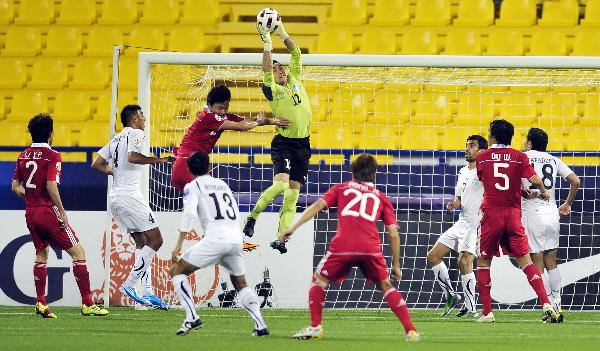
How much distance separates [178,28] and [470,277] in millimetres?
8433

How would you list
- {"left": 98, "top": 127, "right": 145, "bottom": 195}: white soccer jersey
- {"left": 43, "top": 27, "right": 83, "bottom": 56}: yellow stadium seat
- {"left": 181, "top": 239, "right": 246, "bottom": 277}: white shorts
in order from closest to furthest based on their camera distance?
{"left": 181, "top": 239, "right": 246, "bottom": 277}: white shorts
{"left": 98, "top": 127, "right": 145, "bottom": 195}: white soccer jersey
{"left": 43, "top": 27, "right": 83, "bottom": 56}: yellow stadium seat

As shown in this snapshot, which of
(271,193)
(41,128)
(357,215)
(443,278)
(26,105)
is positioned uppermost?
(26,105)

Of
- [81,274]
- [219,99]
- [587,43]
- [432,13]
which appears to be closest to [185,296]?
[81,274]

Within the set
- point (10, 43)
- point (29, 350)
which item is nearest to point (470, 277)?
point (29, 350)

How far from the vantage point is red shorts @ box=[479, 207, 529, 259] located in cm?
1222

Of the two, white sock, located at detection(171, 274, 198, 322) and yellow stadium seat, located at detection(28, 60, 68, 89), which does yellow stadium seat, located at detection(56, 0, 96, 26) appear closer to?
yellow stadium seat, located at detection(28, 60, 68, 89)

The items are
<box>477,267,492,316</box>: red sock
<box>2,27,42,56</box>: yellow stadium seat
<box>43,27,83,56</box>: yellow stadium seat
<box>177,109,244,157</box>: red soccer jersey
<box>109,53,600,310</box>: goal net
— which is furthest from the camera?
<box>2,27,42,56</box>: yellow stadium seat

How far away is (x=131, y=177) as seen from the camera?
536 inches

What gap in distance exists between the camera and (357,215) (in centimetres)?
970

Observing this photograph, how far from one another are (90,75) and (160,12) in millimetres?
1704

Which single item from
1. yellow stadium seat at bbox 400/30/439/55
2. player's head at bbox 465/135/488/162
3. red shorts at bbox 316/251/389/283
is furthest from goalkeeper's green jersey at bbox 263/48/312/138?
yellow stadium seat at bbox 400/30/439/55

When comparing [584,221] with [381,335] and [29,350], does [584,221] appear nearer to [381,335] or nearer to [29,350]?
[381,335]

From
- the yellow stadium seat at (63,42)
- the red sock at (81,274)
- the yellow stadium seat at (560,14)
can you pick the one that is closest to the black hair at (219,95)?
the red sock at (81,274)

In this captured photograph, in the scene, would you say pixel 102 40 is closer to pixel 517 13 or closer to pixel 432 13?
pixel 432 13
